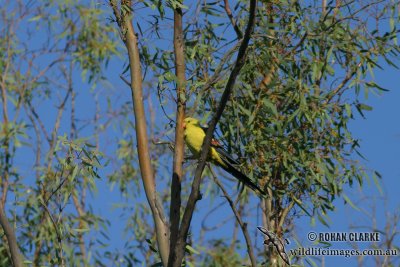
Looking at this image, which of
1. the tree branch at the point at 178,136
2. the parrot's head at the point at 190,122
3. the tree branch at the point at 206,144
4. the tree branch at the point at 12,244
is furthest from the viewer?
the parrot's head at the point at 190,122

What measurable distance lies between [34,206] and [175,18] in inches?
177

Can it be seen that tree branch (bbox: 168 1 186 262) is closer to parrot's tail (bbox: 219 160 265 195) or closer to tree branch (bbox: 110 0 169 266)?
tree branch (bbox: 110 0 169 266)

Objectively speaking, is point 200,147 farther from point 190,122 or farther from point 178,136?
point 178,136

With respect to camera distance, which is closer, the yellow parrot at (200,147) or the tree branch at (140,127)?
the tree branch at (140,127)

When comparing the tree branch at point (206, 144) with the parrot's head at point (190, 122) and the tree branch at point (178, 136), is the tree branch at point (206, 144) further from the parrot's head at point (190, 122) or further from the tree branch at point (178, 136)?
the parrot's head at point (190, 122)

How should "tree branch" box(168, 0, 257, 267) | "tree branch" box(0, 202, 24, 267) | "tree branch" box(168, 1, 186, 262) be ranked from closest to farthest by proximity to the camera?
1. "tree branch" box(168, 0, 257, 267)
2. "tree branch" box(0, 202, 24, 267)
3. "tree branch" box(168, 1, 186, 262)

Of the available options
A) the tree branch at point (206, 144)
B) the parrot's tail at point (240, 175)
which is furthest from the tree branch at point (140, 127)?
the parrot's tail at point (240, 175)

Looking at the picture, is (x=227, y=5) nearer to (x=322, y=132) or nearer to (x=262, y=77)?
(x=262, y=77)

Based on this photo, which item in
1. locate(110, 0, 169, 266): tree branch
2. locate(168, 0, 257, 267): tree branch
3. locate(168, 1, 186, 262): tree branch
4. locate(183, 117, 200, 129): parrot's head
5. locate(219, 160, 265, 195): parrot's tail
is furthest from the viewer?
locate(183, 117, 200, 129): parrot's head

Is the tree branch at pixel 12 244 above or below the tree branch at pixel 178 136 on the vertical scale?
below

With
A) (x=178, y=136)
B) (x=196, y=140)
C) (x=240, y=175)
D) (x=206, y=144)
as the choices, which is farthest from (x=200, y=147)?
(x=206, y=144)

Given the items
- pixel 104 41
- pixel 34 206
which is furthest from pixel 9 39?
pixel 34 206

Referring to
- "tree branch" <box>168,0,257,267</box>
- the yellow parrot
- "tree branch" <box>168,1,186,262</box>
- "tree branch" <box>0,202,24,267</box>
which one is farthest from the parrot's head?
"tree branch" <box>0,202,24,267</box>

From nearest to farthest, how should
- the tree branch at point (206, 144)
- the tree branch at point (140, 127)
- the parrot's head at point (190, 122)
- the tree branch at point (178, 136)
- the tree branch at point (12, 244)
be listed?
the tree branch at point (206, 144) < the tree branch at point (12, 244) < the tree branch at point (178, 136) < the tree branch at point (140, 127) < the parrot's head at point (190, 122)
